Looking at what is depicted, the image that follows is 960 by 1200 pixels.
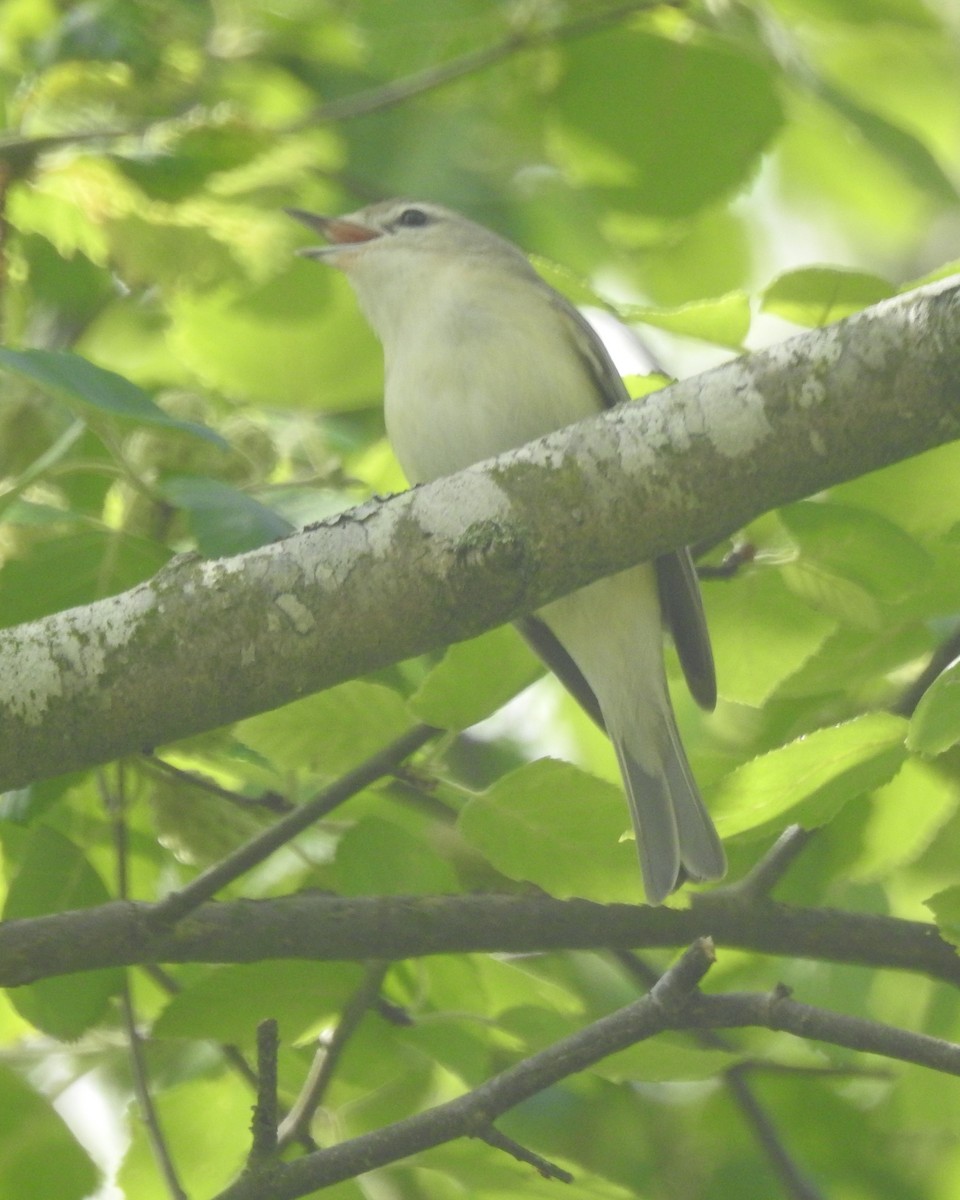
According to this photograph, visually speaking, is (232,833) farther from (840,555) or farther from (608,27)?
(608,27)

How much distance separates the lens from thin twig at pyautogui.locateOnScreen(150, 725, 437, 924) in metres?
2.18

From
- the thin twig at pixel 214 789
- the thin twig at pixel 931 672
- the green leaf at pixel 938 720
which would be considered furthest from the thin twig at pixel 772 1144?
the green leaf at pixel 938 720

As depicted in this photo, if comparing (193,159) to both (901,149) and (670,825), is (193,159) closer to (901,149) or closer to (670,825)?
(901,149)

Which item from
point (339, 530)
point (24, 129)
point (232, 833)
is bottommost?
point (232, 833)

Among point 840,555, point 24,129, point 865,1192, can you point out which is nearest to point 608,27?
point 24,129

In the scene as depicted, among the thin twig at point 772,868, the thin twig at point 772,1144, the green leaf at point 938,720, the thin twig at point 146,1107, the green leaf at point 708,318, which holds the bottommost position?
A: the thin twig at point 772,1144

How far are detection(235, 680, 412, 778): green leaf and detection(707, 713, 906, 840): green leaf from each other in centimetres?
51

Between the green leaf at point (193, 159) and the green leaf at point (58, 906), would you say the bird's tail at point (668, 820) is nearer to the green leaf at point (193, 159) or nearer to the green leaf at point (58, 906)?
the green leaf at point (58, 906)

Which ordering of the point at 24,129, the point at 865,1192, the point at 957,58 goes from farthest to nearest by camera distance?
the point at 957,58, the point at 865,1192, the point at 24,129

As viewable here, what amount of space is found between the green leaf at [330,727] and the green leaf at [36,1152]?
2.44 ft

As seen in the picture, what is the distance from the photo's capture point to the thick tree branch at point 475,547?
1.92m

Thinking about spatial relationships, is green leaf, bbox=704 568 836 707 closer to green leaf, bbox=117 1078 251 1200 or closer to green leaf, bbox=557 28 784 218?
green leaf, bbox=117 1078 251 1200

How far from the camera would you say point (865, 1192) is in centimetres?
344

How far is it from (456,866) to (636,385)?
135 cm
